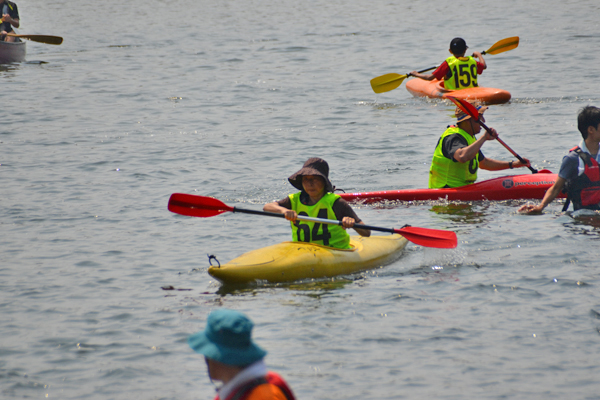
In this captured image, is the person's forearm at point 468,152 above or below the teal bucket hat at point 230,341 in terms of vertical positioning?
below

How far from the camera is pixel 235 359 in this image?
263 centimetres

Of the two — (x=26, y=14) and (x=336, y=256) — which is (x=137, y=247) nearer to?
(x=336, y=256)

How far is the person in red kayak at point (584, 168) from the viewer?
689 cm

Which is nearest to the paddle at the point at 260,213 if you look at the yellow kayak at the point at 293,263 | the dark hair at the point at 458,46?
the yellow kayak at the point at 293,263

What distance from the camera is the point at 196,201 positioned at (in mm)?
6867

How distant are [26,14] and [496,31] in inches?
753

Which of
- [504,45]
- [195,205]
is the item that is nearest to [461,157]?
[195,205]

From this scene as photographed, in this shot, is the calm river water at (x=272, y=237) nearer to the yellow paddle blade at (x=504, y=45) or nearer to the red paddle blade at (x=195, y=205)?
the red paddle blade at (x=195, y=205)

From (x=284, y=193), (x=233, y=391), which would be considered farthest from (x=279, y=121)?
(x=233, y=391)

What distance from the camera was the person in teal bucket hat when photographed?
262 centimetres

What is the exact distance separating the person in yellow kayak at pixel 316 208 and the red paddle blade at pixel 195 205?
20.7 inches

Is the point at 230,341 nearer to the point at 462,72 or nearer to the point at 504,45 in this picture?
the point at 462,72

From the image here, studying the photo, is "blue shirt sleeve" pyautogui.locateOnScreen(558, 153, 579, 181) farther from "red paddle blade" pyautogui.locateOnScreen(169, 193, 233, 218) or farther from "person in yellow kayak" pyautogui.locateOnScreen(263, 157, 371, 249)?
"red paddle blade" pyautogui.locateOnScreen(169, 193, 233, 218)

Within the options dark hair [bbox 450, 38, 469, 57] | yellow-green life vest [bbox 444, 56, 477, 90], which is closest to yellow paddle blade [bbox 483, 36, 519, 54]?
yellow-green life vest [bbox 444, 56, 477, 90]
